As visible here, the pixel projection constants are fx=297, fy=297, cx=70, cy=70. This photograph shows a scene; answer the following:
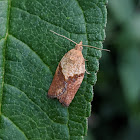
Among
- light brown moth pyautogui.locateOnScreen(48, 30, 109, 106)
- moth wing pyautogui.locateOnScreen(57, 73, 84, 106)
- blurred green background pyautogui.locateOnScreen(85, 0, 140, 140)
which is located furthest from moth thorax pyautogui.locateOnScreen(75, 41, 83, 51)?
blurred green background pyautogui.locateOnScreen(85, 0, 140, 140)

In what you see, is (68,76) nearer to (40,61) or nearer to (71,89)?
(71,89)

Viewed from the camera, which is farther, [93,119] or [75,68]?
[93,119]

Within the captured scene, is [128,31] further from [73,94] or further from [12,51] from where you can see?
[12,51]

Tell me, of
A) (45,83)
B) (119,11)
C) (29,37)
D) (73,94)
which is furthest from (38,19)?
(119,11)

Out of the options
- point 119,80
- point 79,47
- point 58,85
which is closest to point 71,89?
point 58,85

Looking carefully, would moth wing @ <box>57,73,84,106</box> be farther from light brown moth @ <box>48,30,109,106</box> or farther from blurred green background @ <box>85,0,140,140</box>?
blurred green background @ <box>85,0,140,140</box>

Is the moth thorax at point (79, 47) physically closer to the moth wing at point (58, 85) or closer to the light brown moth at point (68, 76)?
the light brown moth at point (68, 76)
